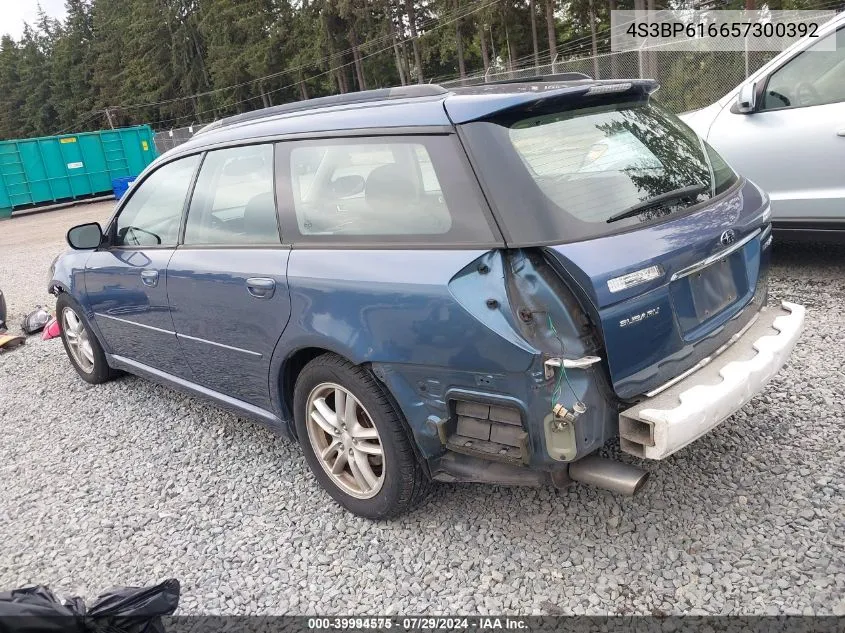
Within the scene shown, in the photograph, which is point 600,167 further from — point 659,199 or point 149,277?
point 149,277

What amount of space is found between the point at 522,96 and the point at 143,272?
8.18 ft

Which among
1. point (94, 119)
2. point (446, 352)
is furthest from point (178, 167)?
point (94, 119)

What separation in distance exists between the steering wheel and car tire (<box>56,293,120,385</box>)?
5.46 metres

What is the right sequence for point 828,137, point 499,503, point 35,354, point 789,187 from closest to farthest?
point 499,503 → point 828,137 → point 789,187 → point 35,354

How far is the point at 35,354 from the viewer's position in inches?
246

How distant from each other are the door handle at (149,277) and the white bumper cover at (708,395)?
270cm

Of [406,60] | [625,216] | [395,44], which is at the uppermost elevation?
[395,44]

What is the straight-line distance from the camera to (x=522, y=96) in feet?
8.23

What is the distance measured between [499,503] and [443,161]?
153cm

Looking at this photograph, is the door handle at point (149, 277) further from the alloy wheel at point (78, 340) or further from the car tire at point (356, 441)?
the alloy wheel at point (78, 340)

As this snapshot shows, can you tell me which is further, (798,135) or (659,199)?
(798,135)

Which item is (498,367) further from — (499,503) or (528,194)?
(499,503)

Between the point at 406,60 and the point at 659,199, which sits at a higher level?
the point at 406,60

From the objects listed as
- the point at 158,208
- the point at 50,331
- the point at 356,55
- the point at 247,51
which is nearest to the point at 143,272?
the point at 158,208
